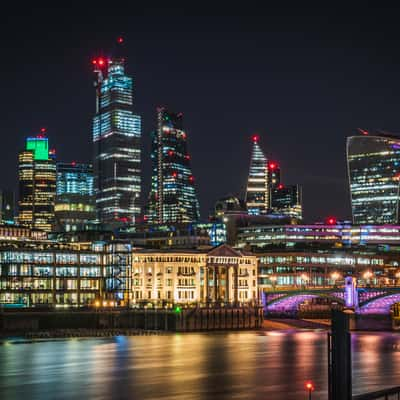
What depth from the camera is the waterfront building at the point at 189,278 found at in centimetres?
17250

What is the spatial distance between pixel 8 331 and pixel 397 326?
224 ft

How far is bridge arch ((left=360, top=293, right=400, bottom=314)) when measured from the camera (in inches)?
6293

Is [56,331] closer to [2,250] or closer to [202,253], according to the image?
[2,250]

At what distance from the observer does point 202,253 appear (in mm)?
178375

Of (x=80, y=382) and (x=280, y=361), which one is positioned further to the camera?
(x=280, y=361)

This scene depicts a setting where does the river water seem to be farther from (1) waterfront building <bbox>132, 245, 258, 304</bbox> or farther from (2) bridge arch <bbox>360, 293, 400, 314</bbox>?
Result: (1) waterfront building <bbox>132, 245, 258, 304</bbox>

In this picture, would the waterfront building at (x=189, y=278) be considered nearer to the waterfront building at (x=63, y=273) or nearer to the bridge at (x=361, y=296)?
the waterfront building at (x=63, y=273)

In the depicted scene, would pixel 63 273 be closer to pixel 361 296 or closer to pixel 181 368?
pixel 361 296

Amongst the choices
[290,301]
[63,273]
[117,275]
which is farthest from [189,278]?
[63,273]

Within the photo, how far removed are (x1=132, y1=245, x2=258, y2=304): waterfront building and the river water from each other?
3809cm

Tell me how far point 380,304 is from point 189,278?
34.8m

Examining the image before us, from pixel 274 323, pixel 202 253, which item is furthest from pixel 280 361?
pixel 202 253

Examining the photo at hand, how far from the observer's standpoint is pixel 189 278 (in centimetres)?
17450

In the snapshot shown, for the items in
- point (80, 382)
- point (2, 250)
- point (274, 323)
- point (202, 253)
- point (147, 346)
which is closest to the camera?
point (80, 382)
